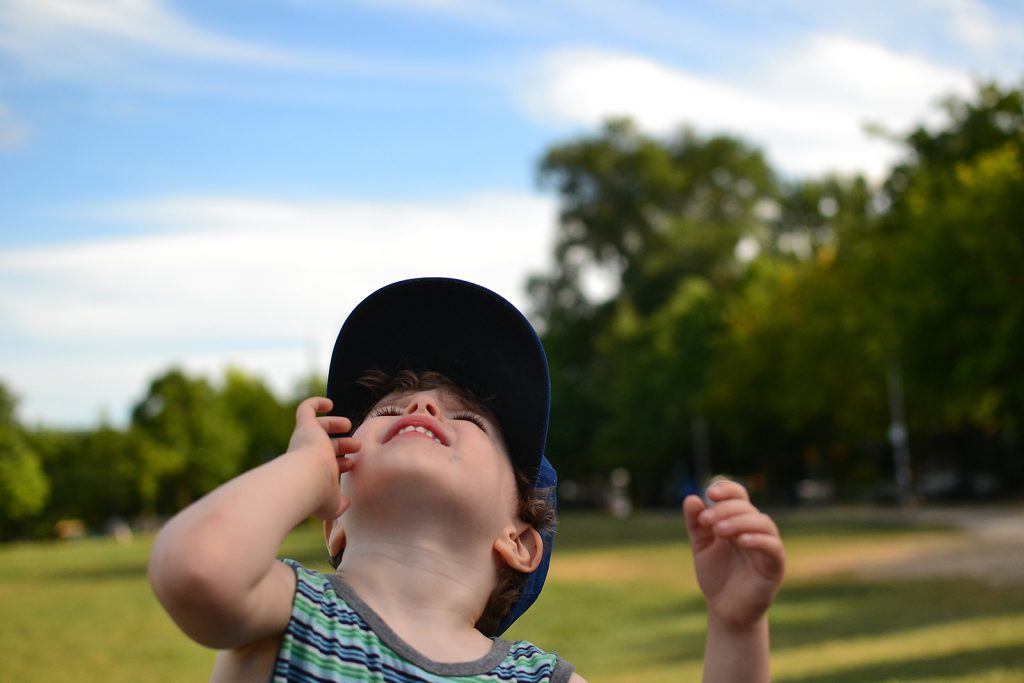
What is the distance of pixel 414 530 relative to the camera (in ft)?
6.02

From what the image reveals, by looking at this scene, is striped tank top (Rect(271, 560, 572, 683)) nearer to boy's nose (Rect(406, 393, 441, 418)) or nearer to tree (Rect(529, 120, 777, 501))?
boy's nose (Rect(406, 393, 441, 418))

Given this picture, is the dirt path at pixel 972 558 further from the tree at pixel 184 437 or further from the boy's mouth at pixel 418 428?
the tree at pixel 184 437

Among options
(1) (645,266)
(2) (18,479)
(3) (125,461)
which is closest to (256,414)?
(3) (125,461)

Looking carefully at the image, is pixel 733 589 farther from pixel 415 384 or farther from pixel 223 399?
pixel 223 399

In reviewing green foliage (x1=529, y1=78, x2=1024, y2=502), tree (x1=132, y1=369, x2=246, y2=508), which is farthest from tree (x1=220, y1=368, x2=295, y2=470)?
green foliage (x1=529, y1=78, x2=1024, y2=502)

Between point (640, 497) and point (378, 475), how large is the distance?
206 feet

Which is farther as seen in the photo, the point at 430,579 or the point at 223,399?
the point at 223,399

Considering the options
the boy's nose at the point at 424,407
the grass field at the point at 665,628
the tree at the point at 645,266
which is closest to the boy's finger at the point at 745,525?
the boy's nose at the point at 424,407

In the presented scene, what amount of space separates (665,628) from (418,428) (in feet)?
42.4

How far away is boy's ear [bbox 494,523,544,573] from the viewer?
1970mm

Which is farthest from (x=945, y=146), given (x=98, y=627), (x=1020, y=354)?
(x=98, y=627)

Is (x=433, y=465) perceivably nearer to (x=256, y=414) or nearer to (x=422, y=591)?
(x=422, y=591)

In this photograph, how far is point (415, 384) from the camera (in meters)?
2.07

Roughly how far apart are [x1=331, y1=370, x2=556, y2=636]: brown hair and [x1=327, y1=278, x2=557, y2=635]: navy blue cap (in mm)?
15
